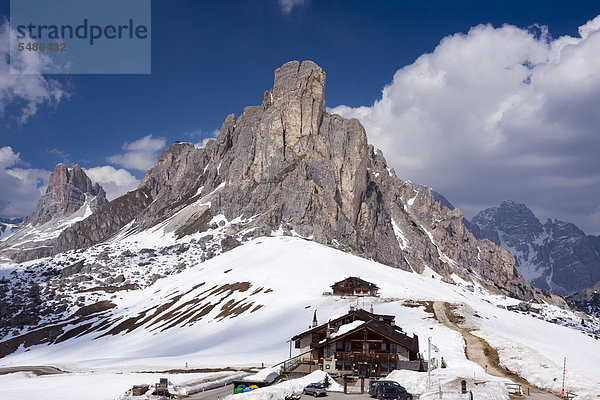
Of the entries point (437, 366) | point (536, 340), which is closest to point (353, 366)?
point (437, 366)

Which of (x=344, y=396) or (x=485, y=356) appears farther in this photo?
(x=485, y=356)

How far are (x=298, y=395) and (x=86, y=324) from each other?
133m

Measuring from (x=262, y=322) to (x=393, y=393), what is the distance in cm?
6235

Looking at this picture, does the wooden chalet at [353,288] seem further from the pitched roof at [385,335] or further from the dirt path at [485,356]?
the pitched roof at [385,335]

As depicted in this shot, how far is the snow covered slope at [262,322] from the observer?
64938mm

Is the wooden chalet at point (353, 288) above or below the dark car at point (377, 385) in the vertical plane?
above

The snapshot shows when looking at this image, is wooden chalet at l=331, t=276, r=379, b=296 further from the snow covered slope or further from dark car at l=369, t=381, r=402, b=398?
dark car at l=369, t=381, r=402, b=398

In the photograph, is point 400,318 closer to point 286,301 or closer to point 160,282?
point 286,301

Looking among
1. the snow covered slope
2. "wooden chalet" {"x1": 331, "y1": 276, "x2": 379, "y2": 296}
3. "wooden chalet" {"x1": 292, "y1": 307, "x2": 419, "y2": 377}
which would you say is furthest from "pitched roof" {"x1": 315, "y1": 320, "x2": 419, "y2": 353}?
"wooden chalet" {"x1": 331, "y1": 276, "x2": 379, "y2": 296}

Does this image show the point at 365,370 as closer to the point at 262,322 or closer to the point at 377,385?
the point at 377,385

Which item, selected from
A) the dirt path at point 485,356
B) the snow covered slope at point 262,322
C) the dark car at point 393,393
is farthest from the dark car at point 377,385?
the dirt path at point 485,356

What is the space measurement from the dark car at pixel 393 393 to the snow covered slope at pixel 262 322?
9722 mm

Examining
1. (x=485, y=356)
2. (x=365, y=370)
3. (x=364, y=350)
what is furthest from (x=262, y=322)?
(x=485, y=356)

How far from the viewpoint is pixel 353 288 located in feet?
357
